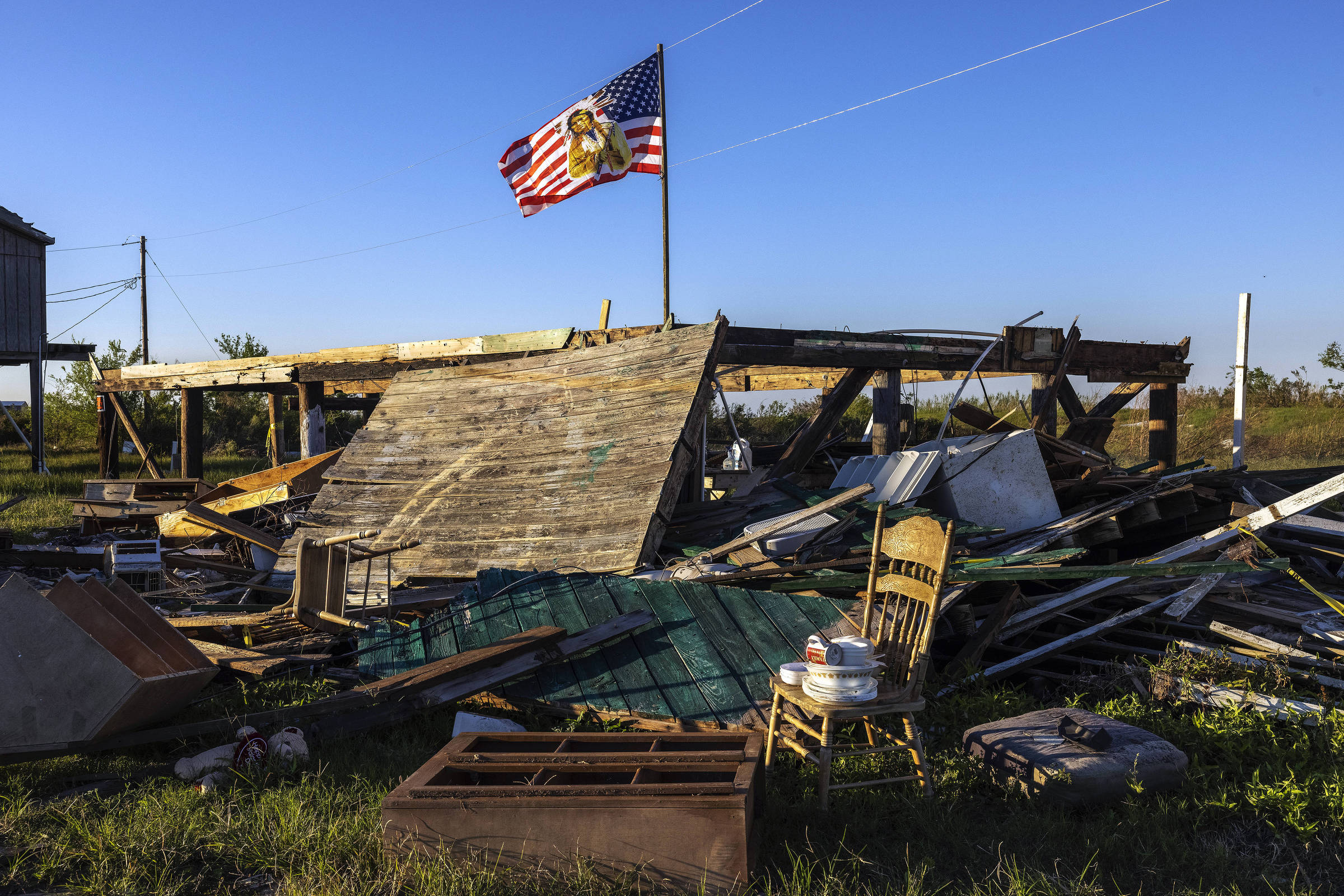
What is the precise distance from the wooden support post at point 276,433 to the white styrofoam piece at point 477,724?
11421 mm

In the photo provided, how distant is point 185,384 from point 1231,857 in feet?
48.9

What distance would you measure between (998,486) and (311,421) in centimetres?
923

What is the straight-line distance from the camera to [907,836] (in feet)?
12.5

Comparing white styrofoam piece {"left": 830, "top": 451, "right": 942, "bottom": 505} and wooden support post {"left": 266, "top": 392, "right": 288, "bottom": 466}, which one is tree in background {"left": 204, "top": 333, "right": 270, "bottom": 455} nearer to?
wooden support post {"left": 266, "top": 392, "right": 288, "bottom": 466}

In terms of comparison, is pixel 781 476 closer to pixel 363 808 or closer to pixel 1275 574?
pixel 1275 574

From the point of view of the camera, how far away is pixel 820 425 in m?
9.36

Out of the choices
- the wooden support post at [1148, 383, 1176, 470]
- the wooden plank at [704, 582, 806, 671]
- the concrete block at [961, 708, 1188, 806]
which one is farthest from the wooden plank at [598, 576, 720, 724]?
the wooden support post at [1148, 383, 1176, 470]

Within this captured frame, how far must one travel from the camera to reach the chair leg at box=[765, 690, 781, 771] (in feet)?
13.8

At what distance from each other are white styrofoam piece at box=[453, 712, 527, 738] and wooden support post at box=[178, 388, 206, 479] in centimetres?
1204

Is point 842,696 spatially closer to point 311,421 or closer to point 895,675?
point 895,675


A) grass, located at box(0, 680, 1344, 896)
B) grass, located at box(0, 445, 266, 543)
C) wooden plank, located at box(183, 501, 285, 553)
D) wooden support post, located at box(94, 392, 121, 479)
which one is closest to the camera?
grass, located at box(0, 680, 1344, 896)

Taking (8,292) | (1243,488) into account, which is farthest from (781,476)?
(8,292)

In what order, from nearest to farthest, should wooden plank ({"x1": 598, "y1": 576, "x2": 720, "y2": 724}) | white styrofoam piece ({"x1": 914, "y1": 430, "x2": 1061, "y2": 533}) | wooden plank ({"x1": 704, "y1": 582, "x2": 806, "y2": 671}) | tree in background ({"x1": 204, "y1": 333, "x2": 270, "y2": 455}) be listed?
1. wooden plank ({"x1": 598, "y1": 576, "x2": 720, "y2": 724})
2. wooden plank ({"x1": 704, "y1": 582, "x2": 806, "y2": 671})
3. white styrofoam piece ({"x1": 914, "y1": 430, "x2": 1061, "y2": 533})
4. tree in background ({"x1": 204, "y1": 333, "x2": 270, "y2": 455})

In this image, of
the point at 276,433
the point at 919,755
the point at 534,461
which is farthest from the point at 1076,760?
the point at 276,433
